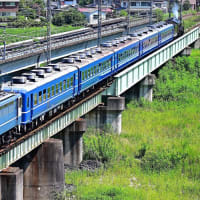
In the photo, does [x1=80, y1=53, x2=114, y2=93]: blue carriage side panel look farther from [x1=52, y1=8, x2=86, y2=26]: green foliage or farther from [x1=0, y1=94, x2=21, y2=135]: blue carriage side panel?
[x1=52, y1=8, x2=86, y2=26]: green foliage

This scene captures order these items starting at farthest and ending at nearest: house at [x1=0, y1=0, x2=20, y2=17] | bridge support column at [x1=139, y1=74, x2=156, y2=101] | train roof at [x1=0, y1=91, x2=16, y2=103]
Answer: house at [x1=0, y1=0, x2=20, y2=17] < bridge support column at [x1=139, y1=74, x2=156, y2=101] < train roof at [x1=0, y1=91, x2=16, y2=103]

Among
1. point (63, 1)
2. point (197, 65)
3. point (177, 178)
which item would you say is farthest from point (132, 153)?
point (63, 1)

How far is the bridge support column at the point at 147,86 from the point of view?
5562cm

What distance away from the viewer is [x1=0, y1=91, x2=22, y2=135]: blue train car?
2689 centimetres

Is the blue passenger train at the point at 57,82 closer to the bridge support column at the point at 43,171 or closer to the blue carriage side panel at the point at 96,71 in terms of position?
the blue carriage side panel at the point at 96,71

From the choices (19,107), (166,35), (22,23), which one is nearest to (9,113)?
(19,107)

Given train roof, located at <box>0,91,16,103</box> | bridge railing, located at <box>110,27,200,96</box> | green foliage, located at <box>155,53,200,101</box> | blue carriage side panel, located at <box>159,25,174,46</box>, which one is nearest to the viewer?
train roof, located at <box>0,91,16,103</box>

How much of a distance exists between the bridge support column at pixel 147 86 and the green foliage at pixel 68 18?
126 ft

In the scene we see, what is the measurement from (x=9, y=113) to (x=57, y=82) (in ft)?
22.2

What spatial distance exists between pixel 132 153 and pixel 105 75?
22.2 feet

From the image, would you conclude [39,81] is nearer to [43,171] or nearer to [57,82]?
[57,82]

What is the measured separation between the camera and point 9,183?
26484 mm

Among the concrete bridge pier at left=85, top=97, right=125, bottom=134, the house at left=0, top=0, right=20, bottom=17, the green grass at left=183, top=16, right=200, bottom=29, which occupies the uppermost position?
the house at left=0, top=0, right=20, bottom=17

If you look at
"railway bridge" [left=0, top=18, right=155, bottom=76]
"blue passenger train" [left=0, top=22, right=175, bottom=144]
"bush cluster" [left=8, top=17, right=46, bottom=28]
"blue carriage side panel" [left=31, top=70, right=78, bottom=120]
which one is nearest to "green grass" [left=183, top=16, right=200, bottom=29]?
"railway bridge" [left=0, top=18, right=155, bottom=76]
